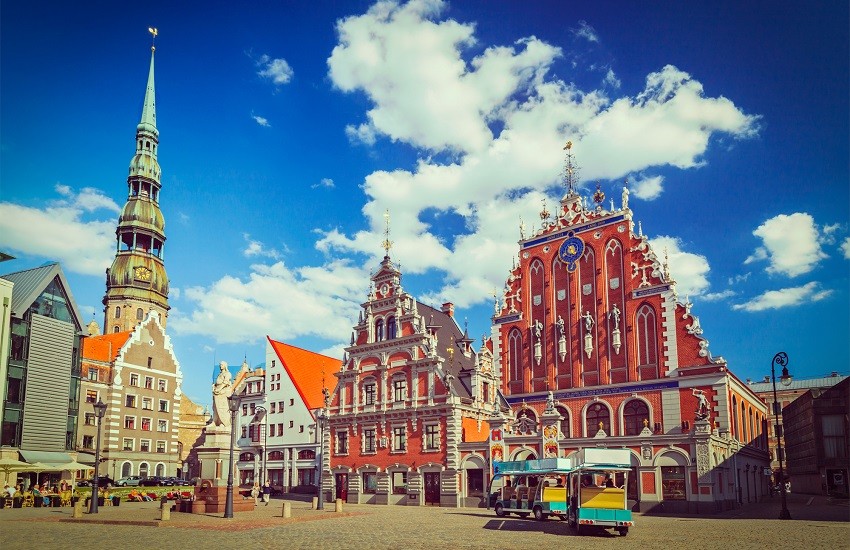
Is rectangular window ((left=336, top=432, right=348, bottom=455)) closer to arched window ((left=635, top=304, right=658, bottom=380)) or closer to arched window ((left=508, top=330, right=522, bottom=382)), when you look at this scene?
arched window ((left=508, top=330, right=522, bottom=382))

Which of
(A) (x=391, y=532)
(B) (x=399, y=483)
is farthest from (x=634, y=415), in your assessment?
(A) (x=391, y=532)

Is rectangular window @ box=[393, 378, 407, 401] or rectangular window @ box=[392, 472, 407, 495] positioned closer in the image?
rectangular window @ box=[392, 472, 407, 495]

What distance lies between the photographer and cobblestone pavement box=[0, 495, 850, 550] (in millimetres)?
20859

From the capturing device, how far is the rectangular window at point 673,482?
39.7m

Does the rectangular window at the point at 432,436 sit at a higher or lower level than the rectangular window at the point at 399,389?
lower

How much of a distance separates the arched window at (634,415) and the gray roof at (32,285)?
4454 centimetres

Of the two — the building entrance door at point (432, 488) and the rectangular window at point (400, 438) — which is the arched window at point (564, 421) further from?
the rectangular window at point (400, 438)

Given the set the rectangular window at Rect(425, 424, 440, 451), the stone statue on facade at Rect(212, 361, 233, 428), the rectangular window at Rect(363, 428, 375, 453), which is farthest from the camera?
the rectangular window at Rect(363, 428, 375, 453)

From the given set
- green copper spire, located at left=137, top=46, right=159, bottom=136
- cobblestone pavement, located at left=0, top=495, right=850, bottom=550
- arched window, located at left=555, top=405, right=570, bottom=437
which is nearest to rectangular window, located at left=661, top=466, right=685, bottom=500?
cobblestone pavement, located at left=0, top=495, right=850, bottom=550

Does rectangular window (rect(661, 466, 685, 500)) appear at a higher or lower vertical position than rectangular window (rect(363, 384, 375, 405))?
lower

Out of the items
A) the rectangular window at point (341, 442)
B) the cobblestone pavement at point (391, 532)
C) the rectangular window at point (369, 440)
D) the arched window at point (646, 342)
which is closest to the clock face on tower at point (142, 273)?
the rectangular window at point (341, 442)

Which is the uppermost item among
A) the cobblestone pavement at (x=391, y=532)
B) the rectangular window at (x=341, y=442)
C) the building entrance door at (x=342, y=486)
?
the rectangular window at (x=341, y=442)

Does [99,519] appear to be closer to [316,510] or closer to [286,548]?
[316,510]

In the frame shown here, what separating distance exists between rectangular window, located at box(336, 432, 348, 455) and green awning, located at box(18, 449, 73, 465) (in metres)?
21.4
